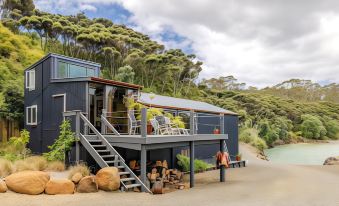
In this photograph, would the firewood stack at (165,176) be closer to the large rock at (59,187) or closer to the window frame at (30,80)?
the large rock at (59,187)

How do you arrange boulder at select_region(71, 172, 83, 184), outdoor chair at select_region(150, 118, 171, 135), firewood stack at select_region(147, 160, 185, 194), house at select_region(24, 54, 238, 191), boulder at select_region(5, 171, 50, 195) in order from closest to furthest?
boulder at select_region(5, 171, 50, 195) → boulder at select_region(71, 172, 83, 184) → house at select_region(24, 54, 238, 191) → firewood stack at select_region(147, 160, 185, 194) → outdoor chair at select_region(150, 118, 171, 135)

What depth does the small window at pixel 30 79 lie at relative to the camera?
14437 mm

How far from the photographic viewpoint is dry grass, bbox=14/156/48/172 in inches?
389

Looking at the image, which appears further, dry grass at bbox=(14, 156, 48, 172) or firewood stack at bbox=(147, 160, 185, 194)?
firewood stack at bbox=(147, 160, 185, 194)

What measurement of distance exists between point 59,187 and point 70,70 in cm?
693

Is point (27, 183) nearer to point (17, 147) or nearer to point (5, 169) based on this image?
point (5, 169)

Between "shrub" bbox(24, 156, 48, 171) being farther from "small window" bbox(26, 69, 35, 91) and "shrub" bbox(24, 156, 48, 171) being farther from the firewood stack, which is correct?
"small window" bbox(26, 69, 35, 91)

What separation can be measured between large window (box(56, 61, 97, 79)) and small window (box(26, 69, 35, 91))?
167cm

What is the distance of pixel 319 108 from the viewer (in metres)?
66.0

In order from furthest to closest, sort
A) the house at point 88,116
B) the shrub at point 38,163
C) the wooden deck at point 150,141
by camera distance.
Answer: the house at point 88,116 → the shrub at point 38,163 → the wooden deck at point 150,141

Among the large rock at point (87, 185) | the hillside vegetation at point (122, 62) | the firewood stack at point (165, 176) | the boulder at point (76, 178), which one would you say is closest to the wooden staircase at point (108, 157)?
the large rock at point (87, 185)

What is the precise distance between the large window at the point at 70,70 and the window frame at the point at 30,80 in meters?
1.61

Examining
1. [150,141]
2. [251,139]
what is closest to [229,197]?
[150,141]

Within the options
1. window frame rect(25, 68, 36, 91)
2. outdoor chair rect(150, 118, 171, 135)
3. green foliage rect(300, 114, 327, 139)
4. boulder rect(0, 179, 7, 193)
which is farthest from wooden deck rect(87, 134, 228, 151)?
green foliage rect(300, 114, 327, 139)
